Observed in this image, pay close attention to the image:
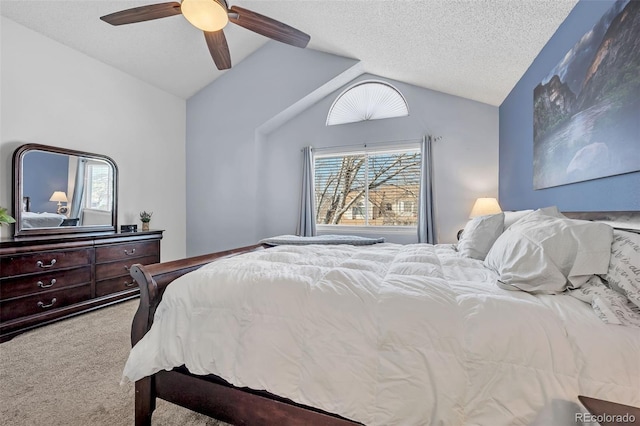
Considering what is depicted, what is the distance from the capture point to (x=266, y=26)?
2066 mm

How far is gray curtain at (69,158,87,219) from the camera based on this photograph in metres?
2.90

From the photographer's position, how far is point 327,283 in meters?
1.11

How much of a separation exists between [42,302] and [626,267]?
3.96 metres

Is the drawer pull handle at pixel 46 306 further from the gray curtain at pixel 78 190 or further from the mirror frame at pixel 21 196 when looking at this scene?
the gray curtain at pixel 78 190

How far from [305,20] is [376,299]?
3.19m

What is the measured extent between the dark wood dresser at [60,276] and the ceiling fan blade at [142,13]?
2.03m

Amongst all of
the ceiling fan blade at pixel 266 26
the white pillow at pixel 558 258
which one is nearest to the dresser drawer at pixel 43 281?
the ceiling fan blade at pixel 266 26

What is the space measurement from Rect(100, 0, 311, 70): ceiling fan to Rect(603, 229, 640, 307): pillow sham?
2406mm

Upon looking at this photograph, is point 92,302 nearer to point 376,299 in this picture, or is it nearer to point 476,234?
point 376,299

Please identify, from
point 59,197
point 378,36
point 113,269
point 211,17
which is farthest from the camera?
point 113,269

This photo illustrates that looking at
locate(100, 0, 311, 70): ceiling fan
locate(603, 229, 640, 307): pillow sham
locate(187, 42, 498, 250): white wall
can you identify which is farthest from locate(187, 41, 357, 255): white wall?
locate(603, 229, 640, 307): pillow sham

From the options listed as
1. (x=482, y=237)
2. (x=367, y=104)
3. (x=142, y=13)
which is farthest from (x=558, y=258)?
(x=367, y=104)

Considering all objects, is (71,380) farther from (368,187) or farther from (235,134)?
(368,187)

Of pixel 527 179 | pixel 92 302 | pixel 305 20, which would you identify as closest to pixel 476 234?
pixel 527 179
